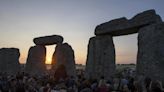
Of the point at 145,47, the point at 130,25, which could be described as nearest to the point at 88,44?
the point at 130,25

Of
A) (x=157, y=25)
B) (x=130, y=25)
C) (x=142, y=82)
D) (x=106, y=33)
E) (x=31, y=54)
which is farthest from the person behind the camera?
(x=31, y=54)

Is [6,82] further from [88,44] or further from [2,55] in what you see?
[2,55]

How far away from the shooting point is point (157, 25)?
1708 centimetres

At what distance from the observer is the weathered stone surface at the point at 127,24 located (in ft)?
58.9

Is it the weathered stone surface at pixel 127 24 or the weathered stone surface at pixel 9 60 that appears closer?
the weathered stone surface at pixel 127 24

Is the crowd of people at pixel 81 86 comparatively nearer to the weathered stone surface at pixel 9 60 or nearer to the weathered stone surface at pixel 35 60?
the weathered stone surface at pixel 35 60

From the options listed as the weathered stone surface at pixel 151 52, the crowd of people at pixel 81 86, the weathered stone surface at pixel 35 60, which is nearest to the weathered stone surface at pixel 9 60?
the weathered stone surface at pixel 35 60

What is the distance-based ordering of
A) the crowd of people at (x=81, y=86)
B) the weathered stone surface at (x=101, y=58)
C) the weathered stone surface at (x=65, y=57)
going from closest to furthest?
the crowd of people at (x=81, y=86), the weathered stone surface at (x=101, y=58), the weathered stone surface at (x=65, y=57)

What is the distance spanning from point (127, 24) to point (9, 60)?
1358 centimetres

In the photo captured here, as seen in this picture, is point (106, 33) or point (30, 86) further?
point (106, 33)

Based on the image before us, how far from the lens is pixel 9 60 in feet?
96.4

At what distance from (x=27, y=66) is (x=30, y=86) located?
1405 centimetres

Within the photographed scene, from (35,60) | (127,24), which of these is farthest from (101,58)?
(35,60)

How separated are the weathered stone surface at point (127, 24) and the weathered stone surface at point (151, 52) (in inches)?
21.3
